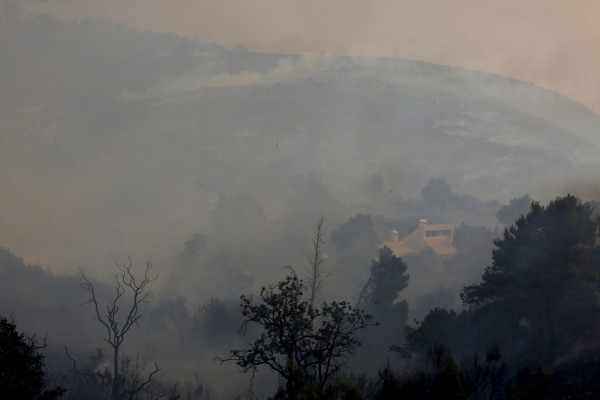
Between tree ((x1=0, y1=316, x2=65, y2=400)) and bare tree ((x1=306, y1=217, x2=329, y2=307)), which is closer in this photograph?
tree ((x1=0, y1=316, x2=65, y2=400))

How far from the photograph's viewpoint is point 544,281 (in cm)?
3991

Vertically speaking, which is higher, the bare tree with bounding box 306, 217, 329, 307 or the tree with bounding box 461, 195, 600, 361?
the bare tree with bounding box 306, 217, 329, 307

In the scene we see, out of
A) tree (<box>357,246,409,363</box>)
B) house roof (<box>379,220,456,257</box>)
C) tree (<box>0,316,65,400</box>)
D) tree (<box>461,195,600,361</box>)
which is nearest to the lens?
tree (<box>0,316,65,400</box>)

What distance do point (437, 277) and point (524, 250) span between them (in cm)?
5805

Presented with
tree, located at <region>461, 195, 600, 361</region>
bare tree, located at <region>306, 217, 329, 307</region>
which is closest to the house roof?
bare tree, located at <region>306, 217, 329, 307</region>

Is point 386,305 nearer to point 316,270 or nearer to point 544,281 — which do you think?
point 316,270

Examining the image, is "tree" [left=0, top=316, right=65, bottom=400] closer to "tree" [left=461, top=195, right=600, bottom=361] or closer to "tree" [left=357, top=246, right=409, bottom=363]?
"tree" [left=461, top=195, right=600, bottom=361]

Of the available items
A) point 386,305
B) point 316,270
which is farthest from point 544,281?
point 316,270

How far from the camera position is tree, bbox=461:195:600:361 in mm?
40094

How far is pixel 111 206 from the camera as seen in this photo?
17888 centimetres

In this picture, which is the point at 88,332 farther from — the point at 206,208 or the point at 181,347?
the point at 206,208

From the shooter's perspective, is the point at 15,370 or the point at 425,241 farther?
the point at 425,241

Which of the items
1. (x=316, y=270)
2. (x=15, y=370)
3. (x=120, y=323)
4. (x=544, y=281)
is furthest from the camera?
(x=316, y=270)

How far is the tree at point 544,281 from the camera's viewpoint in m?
40.1
